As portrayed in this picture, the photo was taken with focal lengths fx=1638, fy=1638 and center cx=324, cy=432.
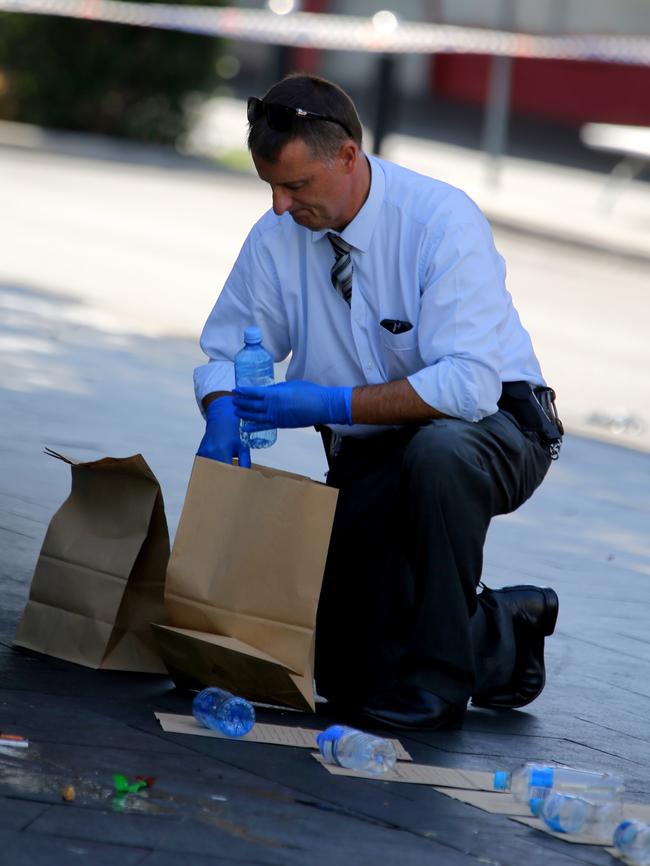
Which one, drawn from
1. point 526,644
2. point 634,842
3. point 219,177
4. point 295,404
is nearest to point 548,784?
point 634,842

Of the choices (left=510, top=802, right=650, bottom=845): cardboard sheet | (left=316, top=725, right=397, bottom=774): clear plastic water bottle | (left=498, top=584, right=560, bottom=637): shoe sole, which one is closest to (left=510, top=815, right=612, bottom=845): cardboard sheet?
(left=510, top=802, right=650, bottom=845): cardboard sheet

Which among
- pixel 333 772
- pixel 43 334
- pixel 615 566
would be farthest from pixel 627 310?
pixel 333 772

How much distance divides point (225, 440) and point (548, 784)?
3.34ft

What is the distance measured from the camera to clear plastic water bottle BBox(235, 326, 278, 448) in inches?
138

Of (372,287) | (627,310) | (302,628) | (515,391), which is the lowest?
(627,310)

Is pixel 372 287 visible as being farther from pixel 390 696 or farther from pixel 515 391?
pixel 390 696

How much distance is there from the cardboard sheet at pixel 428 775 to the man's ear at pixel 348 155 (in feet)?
4.02

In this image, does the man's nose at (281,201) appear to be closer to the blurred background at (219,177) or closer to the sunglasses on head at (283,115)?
the sunglasses on head at (283,115)

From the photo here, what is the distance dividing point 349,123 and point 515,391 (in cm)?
70

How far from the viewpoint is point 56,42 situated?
17453 mm

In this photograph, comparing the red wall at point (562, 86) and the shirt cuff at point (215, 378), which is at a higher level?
the shirt cuff at point (215, 378)

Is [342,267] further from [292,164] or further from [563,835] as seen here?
[563,835]

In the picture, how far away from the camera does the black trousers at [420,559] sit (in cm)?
336

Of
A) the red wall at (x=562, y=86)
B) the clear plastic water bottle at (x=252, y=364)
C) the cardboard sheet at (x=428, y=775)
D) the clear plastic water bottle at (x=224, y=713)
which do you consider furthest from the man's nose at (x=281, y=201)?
the red wall at (x=562, y=86)
